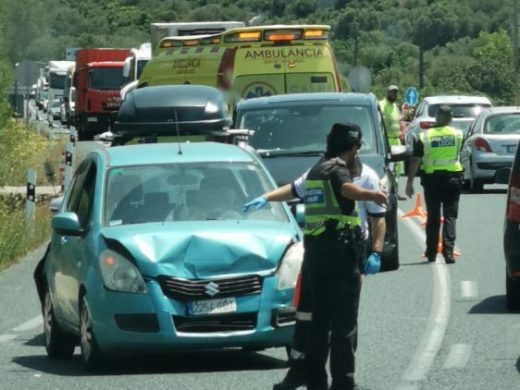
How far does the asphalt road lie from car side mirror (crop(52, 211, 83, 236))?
95 cm

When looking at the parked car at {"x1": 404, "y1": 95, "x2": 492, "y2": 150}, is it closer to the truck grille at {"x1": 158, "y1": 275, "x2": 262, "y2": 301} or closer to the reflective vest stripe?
the truck grille at {"x1": 158, "y1": 275, "x2": 262, "y2": 301}

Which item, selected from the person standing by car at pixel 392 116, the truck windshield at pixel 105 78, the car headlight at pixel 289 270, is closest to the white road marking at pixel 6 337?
the car headlight at pixel 289 270

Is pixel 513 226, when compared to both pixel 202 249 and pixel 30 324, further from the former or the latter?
pixel 30 324

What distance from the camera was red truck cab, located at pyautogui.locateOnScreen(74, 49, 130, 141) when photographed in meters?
52.3

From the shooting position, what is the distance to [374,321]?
548 inches

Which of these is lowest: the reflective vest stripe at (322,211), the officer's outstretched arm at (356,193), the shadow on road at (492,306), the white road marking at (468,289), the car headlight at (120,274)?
the white road marking at (468,289)

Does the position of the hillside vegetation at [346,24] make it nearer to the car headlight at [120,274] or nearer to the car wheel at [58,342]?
the car wheel at [58,342]

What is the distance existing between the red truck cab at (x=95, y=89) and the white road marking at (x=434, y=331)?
112 ft

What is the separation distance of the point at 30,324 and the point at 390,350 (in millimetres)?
3654

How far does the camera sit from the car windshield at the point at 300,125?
1877 centimetres

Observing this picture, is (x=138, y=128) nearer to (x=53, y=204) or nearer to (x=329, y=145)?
(x=53, y=204)

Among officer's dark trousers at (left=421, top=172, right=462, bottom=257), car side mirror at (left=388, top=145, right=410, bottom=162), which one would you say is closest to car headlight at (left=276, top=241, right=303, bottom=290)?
car side mirror at (left=388, top=145, right=410, bottom=162)

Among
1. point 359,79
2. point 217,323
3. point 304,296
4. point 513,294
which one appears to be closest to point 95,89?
point 359,79

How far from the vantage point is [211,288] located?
11.0 metres
